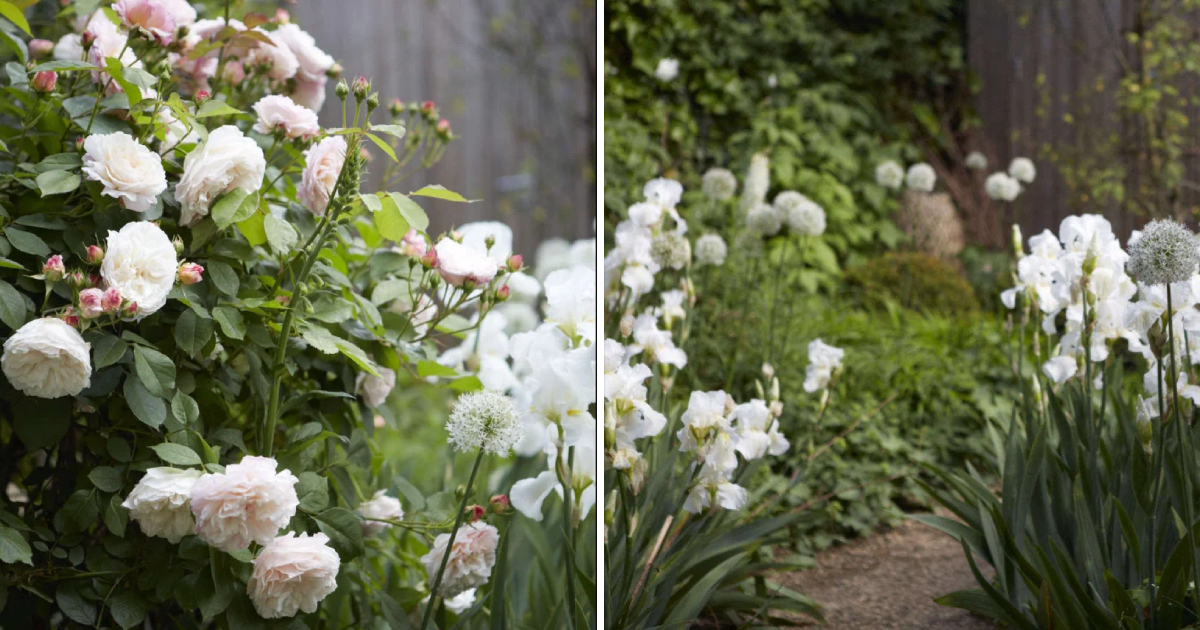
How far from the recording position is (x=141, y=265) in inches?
26.9

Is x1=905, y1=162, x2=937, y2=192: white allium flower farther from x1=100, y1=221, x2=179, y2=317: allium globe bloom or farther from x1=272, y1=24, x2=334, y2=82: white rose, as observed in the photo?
x1=100, y1=221, x2=179, y2=317: allium globe bloom

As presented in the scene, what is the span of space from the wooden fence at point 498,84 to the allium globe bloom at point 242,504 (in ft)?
2.58

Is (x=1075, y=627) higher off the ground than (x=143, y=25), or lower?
lower

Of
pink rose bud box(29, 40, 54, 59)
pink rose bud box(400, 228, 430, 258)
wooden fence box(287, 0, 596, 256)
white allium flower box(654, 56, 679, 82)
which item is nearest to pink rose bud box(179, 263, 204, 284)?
pink rose bud box(400, 228, 430, 258)

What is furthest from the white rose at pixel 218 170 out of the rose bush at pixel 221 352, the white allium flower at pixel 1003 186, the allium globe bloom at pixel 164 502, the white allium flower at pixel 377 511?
the white allium flower at pixel 1003 186

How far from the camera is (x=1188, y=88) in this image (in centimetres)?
258

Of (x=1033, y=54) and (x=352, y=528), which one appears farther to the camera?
(x=1033, y=54)

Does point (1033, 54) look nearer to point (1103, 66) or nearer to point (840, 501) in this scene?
point (1103, 66)

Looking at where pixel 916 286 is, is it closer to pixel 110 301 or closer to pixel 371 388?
pixel 371 388

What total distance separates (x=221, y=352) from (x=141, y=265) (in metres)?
0.18

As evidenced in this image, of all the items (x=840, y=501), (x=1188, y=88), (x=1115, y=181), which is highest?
(x=1188, y=88)

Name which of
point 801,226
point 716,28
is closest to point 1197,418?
point 801,226

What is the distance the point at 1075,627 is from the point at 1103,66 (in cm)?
252

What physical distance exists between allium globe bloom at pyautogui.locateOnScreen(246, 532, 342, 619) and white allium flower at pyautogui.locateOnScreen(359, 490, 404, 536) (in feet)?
0.68
